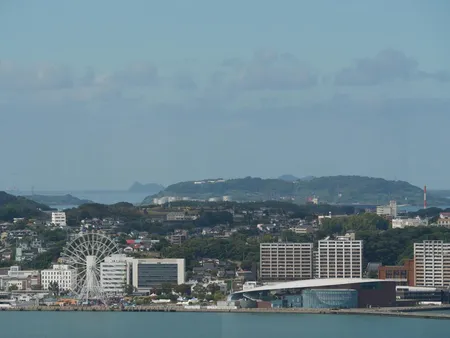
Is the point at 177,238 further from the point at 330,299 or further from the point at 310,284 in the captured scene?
the point at 330,299

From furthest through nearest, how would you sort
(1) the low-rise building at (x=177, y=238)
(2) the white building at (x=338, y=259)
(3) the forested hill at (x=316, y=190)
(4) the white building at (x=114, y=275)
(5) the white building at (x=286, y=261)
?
1. (3) the forested hill at (x=316, y=190)
2. (1) the low-rise building at (x=177, y=238)
3. (5) the white building at (x=286, y=261)
4. (2) the white building at (x=338, y=259)
5. (4) the white building at (x=114, y=275)

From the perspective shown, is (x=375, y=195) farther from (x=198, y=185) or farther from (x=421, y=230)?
(x=421, y=230)

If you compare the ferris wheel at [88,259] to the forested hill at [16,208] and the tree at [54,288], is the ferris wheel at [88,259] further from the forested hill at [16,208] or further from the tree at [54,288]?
the forested hill at [16,208]

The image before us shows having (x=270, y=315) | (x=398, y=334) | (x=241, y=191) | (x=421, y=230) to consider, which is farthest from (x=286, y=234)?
(x=241, y=191)

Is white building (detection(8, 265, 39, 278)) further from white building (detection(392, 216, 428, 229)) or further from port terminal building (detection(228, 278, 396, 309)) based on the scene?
white building (detection(392, 216, 428, 229))

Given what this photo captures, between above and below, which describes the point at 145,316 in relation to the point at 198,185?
below

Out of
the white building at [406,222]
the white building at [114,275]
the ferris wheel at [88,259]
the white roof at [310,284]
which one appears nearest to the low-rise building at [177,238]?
the white building at [406,222]

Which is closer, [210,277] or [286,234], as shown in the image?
[210,277]
